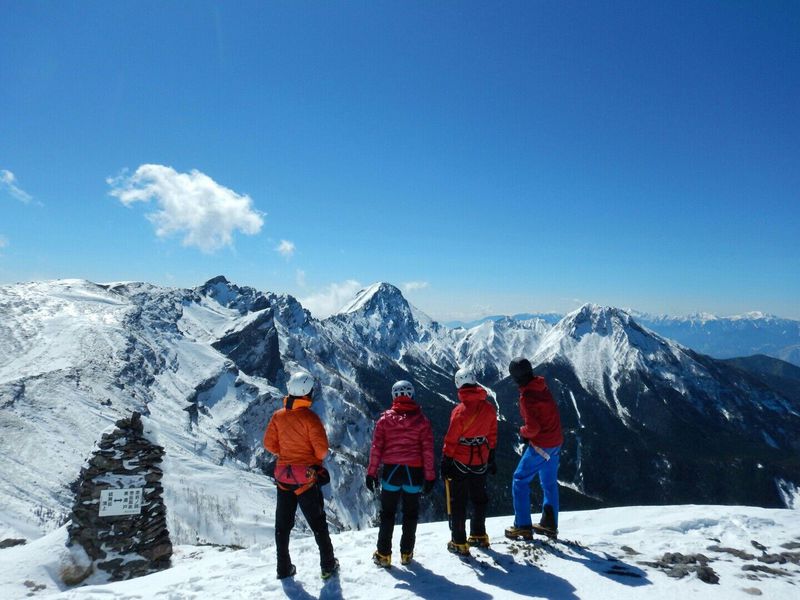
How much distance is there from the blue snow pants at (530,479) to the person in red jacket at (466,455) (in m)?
1.29

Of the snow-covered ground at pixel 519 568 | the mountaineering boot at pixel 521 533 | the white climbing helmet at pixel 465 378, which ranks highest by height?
the white climbing helmet at pixel 465 378

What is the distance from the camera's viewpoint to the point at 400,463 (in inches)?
372

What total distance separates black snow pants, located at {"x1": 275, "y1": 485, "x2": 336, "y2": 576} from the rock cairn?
22.3 ft

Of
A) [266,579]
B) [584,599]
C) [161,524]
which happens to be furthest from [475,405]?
[161,524]

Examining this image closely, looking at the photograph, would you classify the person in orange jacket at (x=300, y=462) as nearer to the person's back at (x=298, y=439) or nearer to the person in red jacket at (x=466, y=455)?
the person's back at (x=298, y=439)

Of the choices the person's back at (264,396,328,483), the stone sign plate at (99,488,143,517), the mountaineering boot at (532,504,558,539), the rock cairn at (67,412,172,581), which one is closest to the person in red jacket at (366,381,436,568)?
the person's back at (264,396,328,483)

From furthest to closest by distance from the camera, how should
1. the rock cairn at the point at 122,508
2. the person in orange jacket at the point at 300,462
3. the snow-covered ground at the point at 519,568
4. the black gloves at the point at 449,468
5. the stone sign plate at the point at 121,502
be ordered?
the stone sign plate at the point at 121,502 < the rock cairn at the point at 122,508 < the black gloves at the point at 449,468 < the person in orange jacket at the point at 300,462 < the snow-covered ground at the point at 519,568

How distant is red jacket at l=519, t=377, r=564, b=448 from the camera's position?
35.1 ft

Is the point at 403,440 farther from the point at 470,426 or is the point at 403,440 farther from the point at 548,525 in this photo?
the point at 548,525

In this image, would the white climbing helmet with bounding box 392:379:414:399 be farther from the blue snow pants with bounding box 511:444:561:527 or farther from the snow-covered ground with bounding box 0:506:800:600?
the snow-covered ground with bounding box 0:506:800:600

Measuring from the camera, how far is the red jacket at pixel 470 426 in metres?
9.91

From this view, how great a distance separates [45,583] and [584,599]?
14120 millimetres

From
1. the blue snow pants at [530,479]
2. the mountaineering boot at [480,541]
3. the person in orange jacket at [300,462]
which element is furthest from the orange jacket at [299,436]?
the blue snow pants at [530,479]

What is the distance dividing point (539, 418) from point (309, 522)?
580 centimetres
